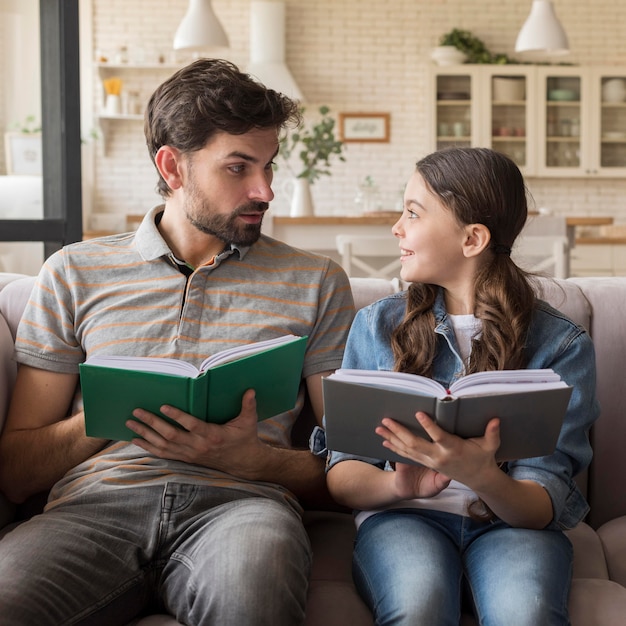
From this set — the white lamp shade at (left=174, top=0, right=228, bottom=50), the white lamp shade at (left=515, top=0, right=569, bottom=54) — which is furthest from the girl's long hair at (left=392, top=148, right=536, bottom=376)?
the white lamp shade at (left=515, top=0, right=569, bottom=54)

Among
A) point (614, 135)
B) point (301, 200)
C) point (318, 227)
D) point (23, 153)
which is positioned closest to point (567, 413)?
point (23, 153)

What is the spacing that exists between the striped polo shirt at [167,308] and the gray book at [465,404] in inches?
15.8

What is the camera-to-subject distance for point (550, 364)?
159cm

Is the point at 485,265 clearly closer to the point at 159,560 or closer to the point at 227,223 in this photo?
the point at 227,223

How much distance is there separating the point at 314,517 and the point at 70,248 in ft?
2.46

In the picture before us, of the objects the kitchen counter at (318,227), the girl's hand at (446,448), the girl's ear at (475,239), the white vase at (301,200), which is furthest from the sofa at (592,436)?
the white vase at (301,200)

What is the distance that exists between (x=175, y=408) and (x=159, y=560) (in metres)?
0.29

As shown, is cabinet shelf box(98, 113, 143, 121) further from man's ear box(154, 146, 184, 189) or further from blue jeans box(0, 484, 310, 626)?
blue jeans box(0, 484, 310, 626)

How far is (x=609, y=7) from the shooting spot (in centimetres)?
793

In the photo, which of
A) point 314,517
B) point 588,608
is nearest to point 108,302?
point 314,517

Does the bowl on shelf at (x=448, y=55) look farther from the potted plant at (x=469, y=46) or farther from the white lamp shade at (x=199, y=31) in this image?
the white lamp shade at (x=199, y=31)

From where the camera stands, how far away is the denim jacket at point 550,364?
153 centimetres

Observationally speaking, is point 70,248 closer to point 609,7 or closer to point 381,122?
point 381,122

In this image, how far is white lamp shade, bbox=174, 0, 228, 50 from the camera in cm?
596
